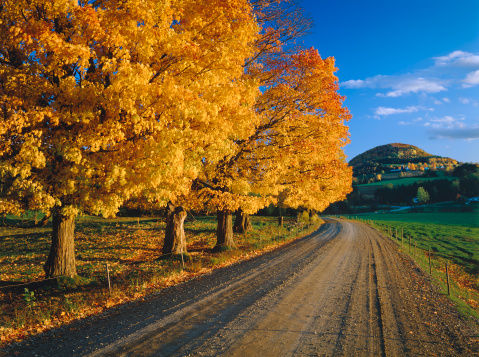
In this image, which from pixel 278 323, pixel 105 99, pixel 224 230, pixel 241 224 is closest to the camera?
pixel 278 323

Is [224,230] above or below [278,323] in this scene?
above

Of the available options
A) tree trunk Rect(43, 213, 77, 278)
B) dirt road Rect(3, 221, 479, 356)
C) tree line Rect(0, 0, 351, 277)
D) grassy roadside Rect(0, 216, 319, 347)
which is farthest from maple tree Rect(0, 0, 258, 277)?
dirt road Rect(3, 221, 479, 356)

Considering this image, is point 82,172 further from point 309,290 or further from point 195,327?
point 309,290

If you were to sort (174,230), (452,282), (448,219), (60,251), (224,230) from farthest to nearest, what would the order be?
(448,219) < (224,230) < (174,230) < (452,282) < (60,251)

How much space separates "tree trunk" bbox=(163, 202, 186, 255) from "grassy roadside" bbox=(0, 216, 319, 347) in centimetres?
83

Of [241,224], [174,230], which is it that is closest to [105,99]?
[174,230]

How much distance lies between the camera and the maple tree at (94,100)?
24.8 ft

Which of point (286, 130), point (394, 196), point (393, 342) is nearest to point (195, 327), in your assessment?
point (393, 342)

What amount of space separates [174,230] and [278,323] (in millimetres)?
9779

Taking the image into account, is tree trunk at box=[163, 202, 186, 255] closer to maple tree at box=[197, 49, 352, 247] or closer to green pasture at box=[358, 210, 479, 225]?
maple tree at box=[197, 49, 352, 247]

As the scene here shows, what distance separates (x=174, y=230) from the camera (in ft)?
51.1

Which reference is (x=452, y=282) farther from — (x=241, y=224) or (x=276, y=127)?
(x=241, y=224)

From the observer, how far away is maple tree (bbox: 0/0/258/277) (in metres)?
7.57

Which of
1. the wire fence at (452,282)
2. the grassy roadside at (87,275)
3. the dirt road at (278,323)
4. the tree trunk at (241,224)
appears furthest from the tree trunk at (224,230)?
the wire fence at (452,282)
